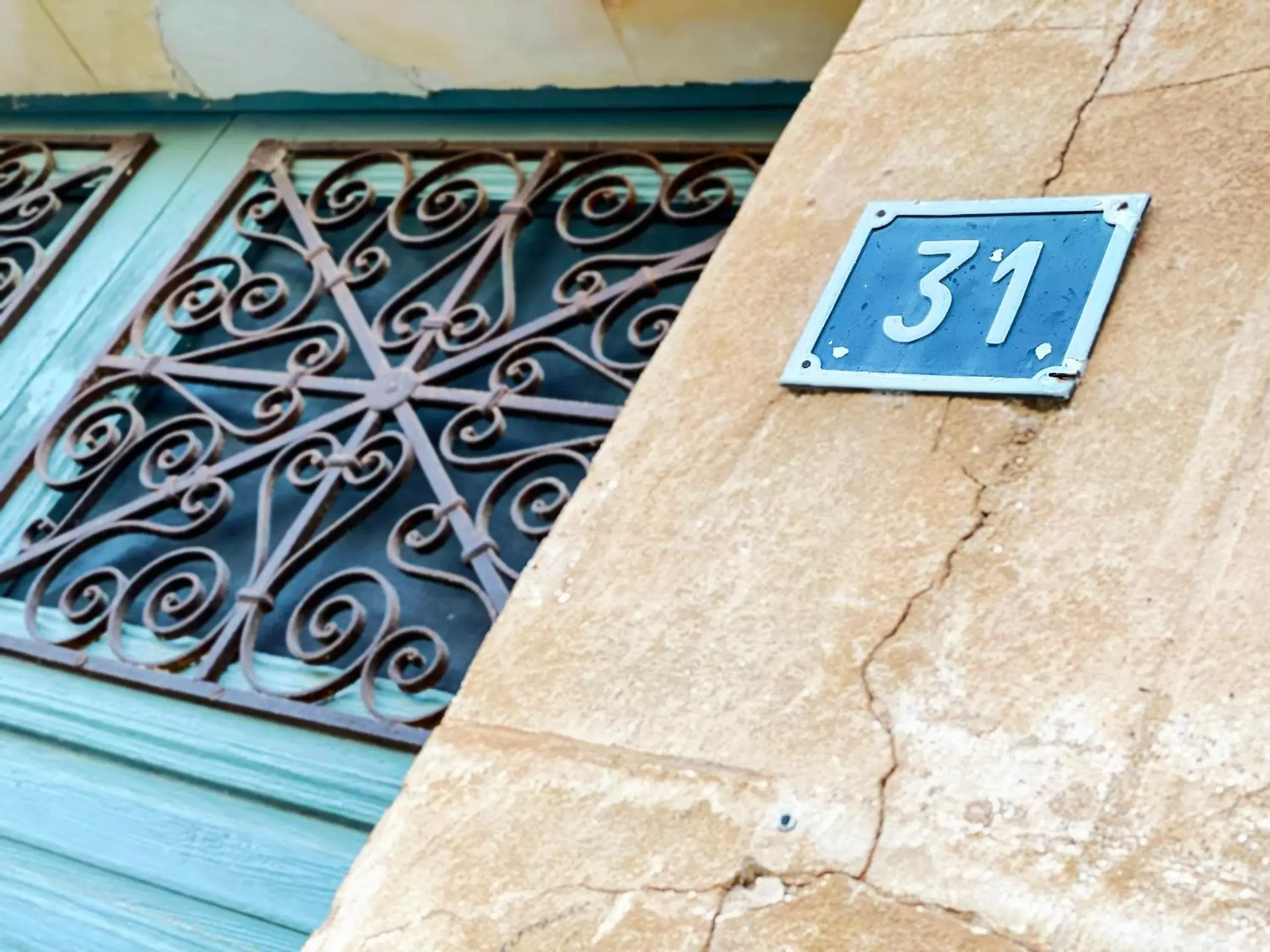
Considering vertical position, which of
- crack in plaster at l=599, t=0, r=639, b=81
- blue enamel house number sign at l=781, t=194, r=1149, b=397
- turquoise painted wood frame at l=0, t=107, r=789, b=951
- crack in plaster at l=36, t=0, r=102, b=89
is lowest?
turquoise painted wood frame at l=0, t=107, r=789, b=951

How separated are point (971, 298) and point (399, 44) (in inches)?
51.3

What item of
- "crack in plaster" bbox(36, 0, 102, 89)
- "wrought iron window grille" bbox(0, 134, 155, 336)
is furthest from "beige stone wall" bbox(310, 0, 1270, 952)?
"crack in plaster" bbox(36, 0, 102, 89)

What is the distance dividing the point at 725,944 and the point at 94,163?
2.04 metres

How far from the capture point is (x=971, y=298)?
117cm

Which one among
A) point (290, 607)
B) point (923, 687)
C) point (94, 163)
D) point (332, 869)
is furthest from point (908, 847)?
point (94, 163)

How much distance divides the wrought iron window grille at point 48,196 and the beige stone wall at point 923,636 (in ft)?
4.70

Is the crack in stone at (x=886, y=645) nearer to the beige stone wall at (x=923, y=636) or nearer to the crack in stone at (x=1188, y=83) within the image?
the beige stone wall at (x=923, y=636)

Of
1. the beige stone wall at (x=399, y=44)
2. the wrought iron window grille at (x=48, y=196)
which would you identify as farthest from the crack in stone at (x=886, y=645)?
the wrought iron window grille at (x=48, y=196)

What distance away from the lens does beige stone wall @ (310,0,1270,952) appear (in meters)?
0.88

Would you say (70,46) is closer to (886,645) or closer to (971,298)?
(971,298)

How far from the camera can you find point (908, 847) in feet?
2.96

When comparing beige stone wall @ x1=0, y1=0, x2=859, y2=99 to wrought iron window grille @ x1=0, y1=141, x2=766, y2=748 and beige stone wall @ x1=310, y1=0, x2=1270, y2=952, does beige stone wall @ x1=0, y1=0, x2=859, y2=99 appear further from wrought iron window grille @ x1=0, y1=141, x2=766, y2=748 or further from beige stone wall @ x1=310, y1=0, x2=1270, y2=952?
beige stone wall @ x1=310, y1=0, x2=1270, y2=952

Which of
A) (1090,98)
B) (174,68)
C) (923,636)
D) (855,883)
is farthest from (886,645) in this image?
(174,68)

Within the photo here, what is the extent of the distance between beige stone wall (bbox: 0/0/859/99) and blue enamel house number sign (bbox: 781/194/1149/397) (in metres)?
0.79
